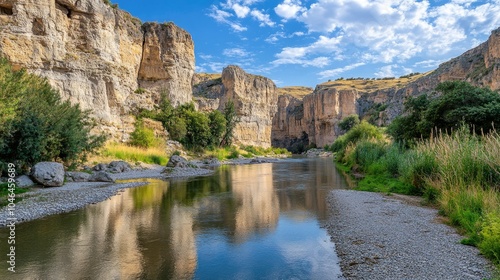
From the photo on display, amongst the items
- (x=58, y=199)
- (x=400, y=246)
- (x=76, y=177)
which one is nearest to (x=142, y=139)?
(x=76, y=177)

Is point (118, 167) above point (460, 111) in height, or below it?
below

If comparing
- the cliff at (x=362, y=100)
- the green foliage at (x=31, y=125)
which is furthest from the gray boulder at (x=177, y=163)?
the cliff at (x=362, y=100)

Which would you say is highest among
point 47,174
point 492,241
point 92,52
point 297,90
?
point 297,90

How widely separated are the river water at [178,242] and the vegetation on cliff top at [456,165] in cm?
343

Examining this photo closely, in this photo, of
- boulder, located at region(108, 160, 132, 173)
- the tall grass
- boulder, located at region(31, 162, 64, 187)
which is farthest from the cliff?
boulder, located at region(31, 162, 64, 187)

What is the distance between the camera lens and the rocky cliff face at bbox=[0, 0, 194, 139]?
28.8 metres

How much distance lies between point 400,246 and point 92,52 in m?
37.6

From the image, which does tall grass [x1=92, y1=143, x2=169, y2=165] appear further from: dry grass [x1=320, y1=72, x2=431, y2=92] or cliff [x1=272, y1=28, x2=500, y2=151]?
dry grass [x1=320, y1=72, x2=431, y2=92]

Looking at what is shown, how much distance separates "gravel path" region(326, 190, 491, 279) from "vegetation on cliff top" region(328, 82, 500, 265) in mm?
433

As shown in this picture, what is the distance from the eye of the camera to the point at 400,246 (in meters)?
6.81

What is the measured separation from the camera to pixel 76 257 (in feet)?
21.6

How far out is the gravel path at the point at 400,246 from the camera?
5.44m

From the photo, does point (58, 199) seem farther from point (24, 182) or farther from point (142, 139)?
point (142, 139)

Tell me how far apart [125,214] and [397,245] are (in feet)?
27.6
